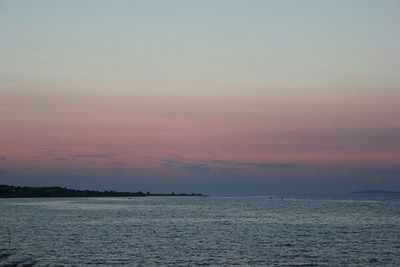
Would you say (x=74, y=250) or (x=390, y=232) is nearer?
(x=74, y=250)

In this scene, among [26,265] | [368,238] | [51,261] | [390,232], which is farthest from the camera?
[390,232]

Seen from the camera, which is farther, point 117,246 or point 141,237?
point 141,237

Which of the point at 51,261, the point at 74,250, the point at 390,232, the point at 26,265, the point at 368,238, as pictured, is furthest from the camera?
the point at 390,232

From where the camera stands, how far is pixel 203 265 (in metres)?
44.5

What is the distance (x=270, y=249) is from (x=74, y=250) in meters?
17.2

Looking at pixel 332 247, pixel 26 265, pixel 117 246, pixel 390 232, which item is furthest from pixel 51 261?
pixel 390 232

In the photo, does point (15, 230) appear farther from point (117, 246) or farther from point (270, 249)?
point (270, 249)

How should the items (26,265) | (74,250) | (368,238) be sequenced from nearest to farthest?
1. (26,265)
2. (74,250)
3. (368,238)

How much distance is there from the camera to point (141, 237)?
65.4 meters

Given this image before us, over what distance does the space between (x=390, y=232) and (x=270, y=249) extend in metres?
23.8

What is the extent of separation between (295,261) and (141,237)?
2351 centimetres

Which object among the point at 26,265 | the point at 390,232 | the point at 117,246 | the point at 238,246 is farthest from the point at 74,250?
the point at 390,232

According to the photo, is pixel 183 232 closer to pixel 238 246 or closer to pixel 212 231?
pixel 212 231

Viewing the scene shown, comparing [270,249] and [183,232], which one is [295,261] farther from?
[183,232]
